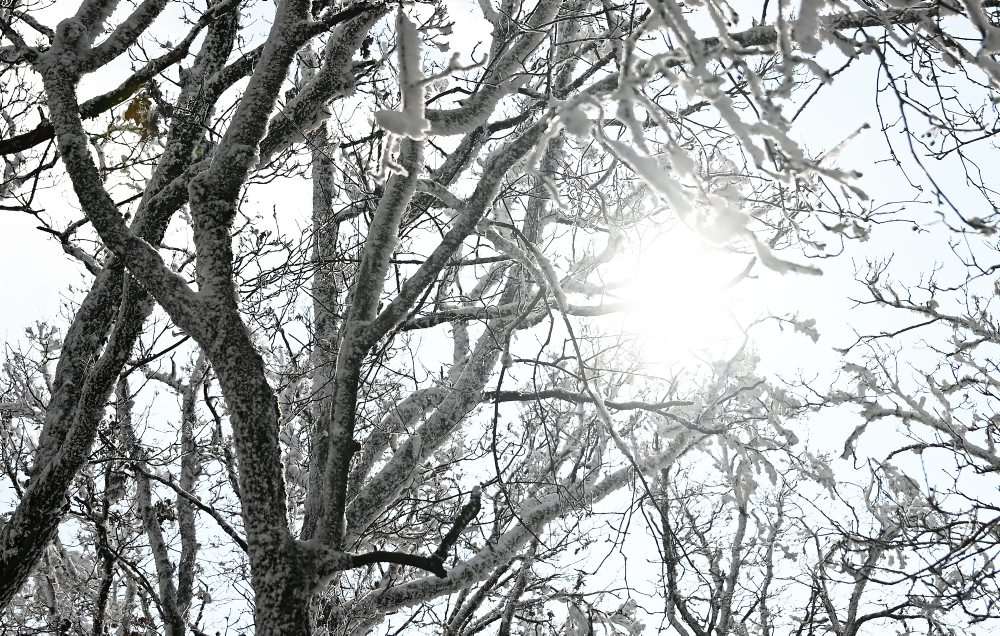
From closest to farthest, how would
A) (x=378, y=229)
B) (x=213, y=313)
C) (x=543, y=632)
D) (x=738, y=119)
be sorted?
1. (x=738, y=119)
2. (x=213, y=313)
3. (x=378, y=229)
4. (x=543, y=632)

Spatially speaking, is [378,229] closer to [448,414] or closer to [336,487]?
[336,487]

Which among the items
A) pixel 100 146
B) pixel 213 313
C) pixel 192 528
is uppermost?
pixel 100 146

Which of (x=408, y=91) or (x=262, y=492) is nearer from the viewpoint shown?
(x=408, y=91)

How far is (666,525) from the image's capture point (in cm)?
233

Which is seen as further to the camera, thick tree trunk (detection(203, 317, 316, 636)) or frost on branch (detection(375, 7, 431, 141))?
thick tree trunk (detection(203, 317, 316, 636))

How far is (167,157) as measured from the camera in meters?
4.06

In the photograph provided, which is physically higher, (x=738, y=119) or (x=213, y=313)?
(x=213, y=313)

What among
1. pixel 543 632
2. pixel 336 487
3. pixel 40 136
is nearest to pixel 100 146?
pixel 40 136

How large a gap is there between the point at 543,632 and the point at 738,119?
343 inches

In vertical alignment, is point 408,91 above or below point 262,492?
above

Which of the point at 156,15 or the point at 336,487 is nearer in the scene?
the point at 336,487

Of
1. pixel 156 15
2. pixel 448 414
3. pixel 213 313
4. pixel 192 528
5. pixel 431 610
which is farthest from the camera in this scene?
pixel 192 528

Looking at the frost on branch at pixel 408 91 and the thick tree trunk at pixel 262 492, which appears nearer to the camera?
the frost on branch at pixel 408 91

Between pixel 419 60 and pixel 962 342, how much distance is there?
915 cm
